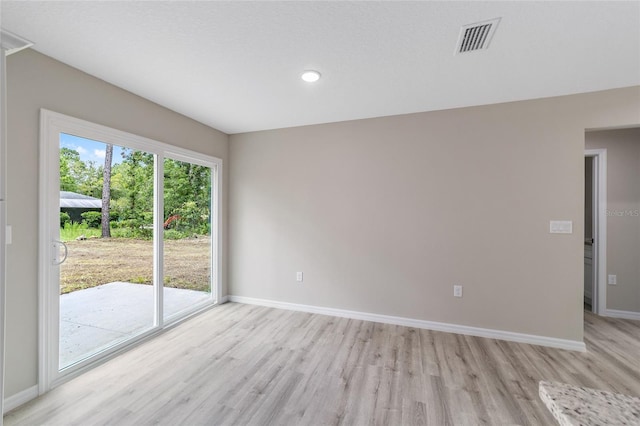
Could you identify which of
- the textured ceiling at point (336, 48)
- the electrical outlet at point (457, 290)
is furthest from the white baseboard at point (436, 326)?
the textured ceiling at point (336, 48)

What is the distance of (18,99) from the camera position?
183 cm

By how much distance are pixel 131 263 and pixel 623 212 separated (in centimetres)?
582

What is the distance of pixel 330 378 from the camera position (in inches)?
84.4

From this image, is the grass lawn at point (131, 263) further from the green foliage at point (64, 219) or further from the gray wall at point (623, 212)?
the gray wall at point (623, 212)

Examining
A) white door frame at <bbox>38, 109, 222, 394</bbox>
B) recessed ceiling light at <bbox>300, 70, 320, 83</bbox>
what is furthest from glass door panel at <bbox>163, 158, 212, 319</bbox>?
recessed ceiling light at <bbox>300, 70, 320, 83</bbox>

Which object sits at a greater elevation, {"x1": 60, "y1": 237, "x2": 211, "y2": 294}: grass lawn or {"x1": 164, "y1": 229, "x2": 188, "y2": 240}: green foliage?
{"x1": 164, "y1": 229, "x2": 188, "y2": 240}: green foliage

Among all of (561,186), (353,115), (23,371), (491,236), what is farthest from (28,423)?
(561,186)

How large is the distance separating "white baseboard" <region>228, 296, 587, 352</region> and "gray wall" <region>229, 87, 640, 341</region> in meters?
0.06

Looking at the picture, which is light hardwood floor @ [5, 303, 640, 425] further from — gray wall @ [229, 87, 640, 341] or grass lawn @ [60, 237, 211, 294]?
grass lawn @ [60, 237, 211, 294]

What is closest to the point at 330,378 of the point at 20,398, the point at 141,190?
the point at 20,398

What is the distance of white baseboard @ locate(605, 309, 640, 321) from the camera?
3213mm

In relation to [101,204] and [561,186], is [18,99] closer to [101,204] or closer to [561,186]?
[101,204]

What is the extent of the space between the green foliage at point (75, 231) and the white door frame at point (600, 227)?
18.4 feet

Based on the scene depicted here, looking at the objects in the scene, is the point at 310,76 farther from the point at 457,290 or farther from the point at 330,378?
the point at 457,290
